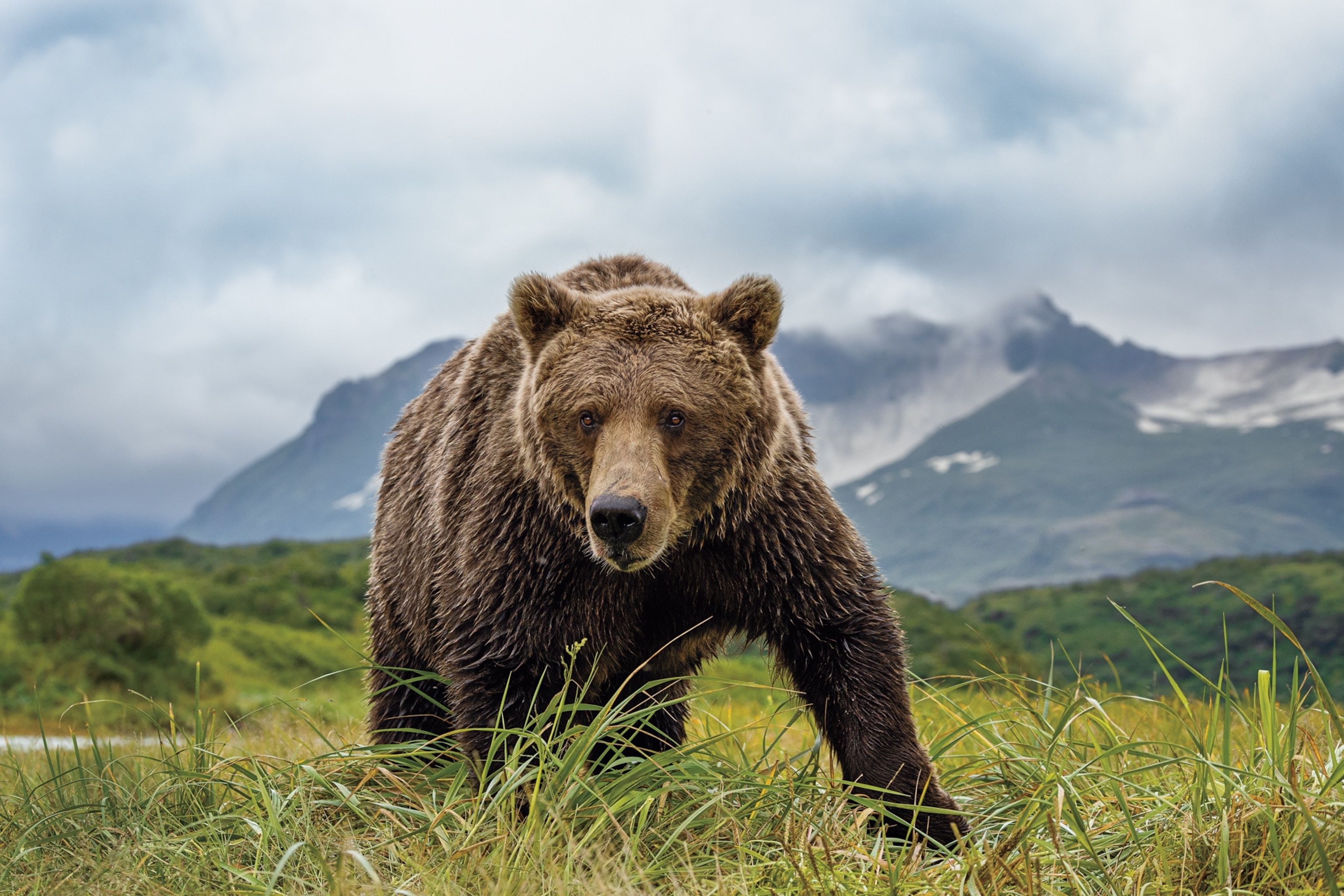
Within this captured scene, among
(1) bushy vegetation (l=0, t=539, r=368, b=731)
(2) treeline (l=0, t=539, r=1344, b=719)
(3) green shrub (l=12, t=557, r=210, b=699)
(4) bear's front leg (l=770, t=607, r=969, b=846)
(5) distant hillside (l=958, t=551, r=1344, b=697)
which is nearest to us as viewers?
(4) bear's front leg (l=770, t=607, r=969, b=846)

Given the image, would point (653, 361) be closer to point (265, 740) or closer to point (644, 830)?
point (644, 830)

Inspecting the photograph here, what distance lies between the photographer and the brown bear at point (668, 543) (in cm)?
418

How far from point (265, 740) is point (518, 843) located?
3.79 metres

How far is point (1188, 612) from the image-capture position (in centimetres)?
5712

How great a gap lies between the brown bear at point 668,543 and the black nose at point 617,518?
0.23 m

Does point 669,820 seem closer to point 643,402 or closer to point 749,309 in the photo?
point 643,402

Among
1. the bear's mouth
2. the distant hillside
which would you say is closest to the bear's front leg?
the bear's mouth

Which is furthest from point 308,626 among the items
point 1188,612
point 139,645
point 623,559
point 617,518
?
point 1188,612

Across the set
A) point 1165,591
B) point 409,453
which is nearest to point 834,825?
point 409,453

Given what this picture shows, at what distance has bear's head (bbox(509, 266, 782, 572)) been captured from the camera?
12.6 ft

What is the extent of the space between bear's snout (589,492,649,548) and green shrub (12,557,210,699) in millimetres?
19938

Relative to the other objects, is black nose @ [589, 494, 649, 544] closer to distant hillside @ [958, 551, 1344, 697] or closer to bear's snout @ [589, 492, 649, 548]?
bear's snout @ [589, 492, 649, 548]

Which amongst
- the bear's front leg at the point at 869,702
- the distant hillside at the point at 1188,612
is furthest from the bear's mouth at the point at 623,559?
the distant hillside at the point at 1188,612

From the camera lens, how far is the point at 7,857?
3.75 meters
